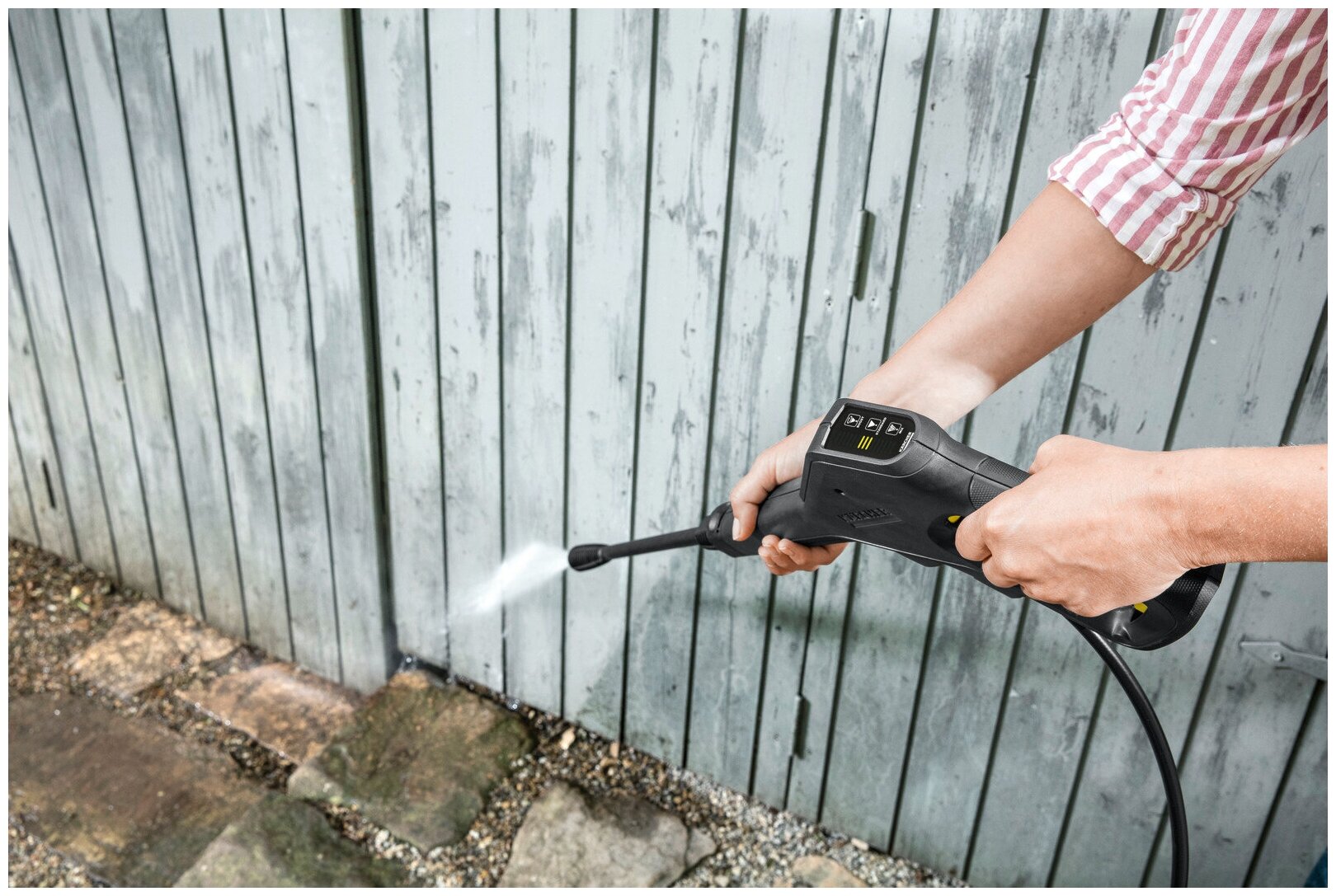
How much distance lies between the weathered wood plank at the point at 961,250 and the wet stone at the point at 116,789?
1634mm

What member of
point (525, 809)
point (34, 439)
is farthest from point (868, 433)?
point (34, 439)

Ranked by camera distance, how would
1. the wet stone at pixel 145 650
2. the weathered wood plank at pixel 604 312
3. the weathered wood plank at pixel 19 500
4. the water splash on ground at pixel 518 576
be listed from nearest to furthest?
the weathered wood plank at pixel 604 312 < the water splash on ground at pixel 518 576 < the wet stone at pixel 145 650 < the weathered wood plank at pixel 19 500

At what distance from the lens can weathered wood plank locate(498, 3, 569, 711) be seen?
1.71m

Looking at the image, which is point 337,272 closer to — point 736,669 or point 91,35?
point 91,35

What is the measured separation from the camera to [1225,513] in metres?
0.88

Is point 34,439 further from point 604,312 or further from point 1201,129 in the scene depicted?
point 1201,129

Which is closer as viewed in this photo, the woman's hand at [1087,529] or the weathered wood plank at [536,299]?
the woman's hand at [1087,529]

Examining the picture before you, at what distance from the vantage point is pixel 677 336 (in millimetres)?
1802

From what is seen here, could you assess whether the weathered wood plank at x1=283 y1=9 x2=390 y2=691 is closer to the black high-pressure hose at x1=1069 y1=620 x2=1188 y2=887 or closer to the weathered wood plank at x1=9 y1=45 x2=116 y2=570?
the weathered wood plank at x1=9 y1=45 x2=116 y2=570

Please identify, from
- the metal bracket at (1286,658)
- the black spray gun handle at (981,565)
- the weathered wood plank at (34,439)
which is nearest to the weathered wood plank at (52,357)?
the weathered wood plank at (34,439)

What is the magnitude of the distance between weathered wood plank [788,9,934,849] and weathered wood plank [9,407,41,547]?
2.61 metres

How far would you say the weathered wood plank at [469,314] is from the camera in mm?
1774

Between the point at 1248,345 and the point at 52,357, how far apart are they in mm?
2940

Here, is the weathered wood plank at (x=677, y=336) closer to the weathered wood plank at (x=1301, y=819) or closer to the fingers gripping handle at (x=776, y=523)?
the fingers gripping handle at (x=776, y=523)
